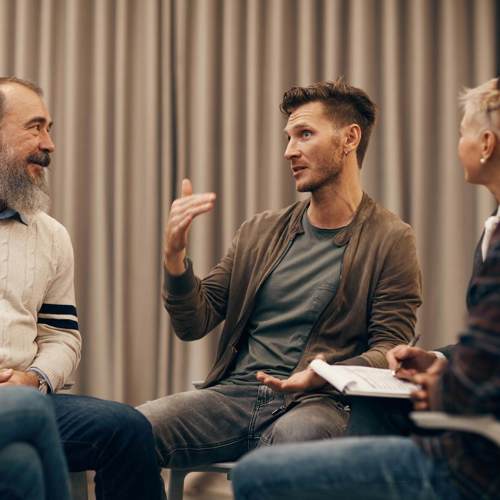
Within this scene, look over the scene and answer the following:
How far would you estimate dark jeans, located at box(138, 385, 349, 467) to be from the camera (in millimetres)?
2330

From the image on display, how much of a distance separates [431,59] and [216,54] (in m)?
0.97

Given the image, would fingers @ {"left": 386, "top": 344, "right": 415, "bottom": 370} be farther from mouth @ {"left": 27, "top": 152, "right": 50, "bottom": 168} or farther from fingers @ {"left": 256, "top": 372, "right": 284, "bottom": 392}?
mouth @ {"left": 27, "top": 152, "right": 50, "bottom": 168}

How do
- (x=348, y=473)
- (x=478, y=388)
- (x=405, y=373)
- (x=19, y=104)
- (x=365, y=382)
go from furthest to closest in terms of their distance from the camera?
(x=19, y=104)
(x=405, y=373)
(x=365, y=382)
(x=348, y=473)
(x=478, y=388)

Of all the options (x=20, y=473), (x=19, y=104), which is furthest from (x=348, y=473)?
(x=19, y=104)

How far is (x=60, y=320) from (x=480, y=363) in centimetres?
162

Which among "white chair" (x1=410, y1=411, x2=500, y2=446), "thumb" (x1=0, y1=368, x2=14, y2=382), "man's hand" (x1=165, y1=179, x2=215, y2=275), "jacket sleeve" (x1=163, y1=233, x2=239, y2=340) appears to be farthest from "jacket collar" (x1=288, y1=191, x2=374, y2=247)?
"white chair" (x1=410, y1=411, x2=500, y2=446)

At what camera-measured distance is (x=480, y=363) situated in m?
1.32

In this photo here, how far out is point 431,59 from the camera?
11.5ft

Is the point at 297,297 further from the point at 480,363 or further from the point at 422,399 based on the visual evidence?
the point at 480,363

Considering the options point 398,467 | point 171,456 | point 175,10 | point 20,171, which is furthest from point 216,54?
point 398,467

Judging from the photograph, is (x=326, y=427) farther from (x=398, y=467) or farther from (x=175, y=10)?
(x=175, y=10)

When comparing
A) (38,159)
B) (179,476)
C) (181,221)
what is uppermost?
(38,159)

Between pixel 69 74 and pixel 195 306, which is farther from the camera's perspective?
pixel 69 74

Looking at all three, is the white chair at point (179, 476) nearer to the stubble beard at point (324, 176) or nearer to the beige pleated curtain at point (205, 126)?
the stubble beard at point (324, 176)
